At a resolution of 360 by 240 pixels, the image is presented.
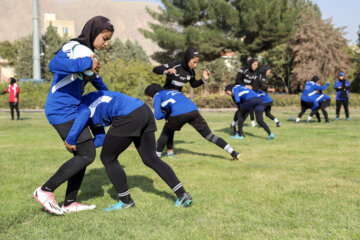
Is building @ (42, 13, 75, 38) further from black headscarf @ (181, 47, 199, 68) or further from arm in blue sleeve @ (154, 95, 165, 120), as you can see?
arm in blue sleeve @ (154, 95, 165, 120)

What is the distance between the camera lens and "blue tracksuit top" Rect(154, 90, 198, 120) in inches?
245

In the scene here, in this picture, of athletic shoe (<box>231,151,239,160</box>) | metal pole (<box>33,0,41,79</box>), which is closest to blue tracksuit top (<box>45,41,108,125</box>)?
athletic shoe (<box>231,151,239,160</box>)

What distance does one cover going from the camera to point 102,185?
523 centimetres

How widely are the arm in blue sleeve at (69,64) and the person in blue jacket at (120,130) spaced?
0.48 metres

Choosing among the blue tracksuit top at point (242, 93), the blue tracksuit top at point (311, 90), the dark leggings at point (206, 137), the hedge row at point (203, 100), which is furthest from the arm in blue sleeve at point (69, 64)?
the hedge row at point (203, 100)

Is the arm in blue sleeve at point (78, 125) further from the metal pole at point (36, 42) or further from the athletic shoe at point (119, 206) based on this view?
the metal pole at point (36, 42)

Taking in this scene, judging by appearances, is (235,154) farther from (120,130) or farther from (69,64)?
(69,64)

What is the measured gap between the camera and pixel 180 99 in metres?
6.29

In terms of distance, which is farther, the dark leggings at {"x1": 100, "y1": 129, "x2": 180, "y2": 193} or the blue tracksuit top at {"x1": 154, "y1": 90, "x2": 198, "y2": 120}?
the blue tracksuit top at {"x1": 154, "y1": 90, "x2": 198, "y2": 120}

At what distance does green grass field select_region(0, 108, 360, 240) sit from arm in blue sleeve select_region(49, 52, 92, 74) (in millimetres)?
1609

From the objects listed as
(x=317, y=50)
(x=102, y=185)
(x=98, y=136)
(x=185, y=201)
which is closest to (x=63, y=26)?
(x=317, y=50)

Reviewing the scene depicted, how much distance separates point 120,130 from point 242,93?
6.34m

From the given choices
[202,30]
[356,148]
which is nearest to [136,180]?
[356,148]

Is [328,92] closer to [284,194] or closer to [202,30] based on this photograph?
[202,30]
